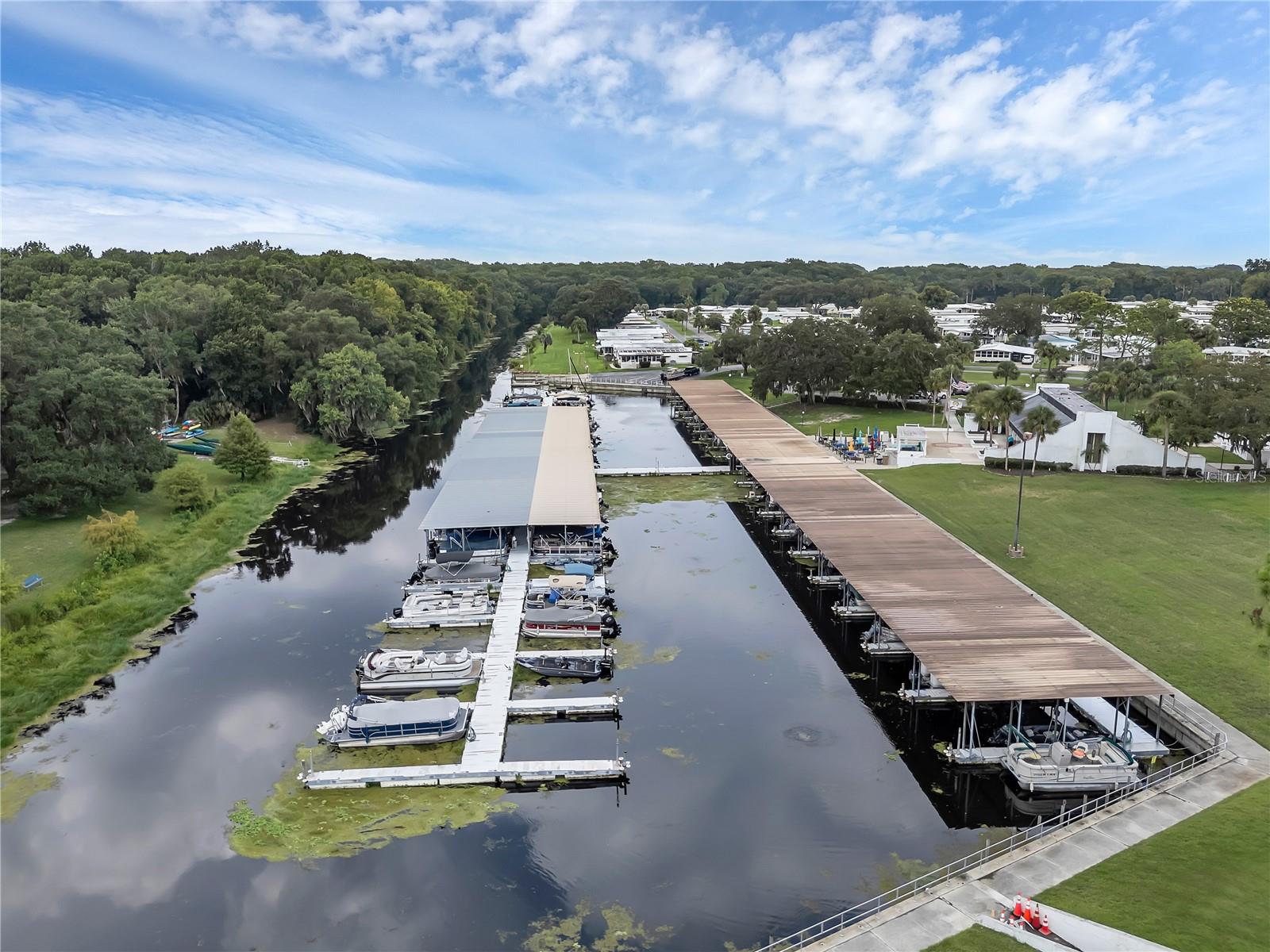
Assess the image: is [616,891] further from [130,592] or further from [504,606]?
[130,592]

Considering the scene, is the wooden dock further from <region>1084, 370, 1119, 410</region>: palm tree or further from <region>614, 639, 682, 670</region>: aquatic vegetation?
<region>1084, 370, 1119, 410</region>: palm tree

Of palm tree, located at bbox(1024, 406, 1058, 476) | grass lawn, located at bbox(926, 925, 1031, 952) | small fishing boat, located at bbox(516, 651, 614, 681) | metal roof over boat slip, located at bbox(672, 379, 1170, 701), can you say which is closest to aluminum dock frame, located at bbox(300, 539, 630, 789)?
small fishing boat, located at bbox(516, 651, 614, 681)

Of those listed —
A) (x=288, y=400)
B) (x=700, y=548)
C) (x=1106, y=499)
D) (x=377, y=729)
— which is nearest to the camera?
(x=377, y=729)

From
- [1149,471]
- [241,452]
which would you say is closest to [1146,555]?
[1149,471]

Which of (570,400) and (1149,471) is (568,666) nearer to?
(1149,471)

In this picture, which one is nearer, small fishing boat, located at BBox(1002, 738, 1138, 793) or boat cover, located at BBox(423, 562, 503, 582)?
small fishing boat, located at BBox(1002, 738, 1138, 793)

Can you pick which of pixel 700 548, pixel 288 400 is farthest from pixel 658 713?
pixel 288 400
